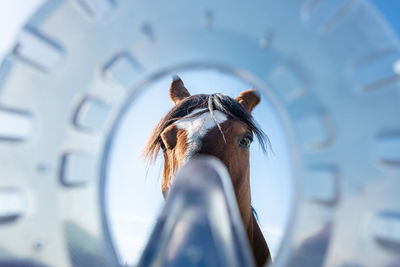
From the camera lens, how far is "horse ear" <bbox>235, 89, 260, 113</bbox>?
1.69m

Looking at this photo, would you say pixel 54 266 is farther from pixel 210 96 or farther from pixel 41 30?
pixel 210 96

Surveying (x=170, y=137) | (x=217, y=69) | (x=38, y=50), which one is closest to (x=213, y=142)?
(x=170, y=137)

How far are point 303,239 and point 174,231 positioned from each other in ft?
0.95

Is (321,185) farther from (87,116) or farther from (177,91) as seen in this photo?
Answer: (177,91)

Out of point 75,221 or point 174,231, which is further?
point 75,221

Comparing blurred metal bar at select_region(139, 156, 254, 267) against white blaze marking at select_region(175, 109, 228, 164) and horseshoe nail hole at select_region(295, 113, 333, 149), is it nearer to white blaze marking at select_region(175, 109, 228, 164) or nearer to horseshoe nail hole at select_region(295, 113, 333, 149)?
horseshoe nail hole at select_region(295, 113, 333, 149)

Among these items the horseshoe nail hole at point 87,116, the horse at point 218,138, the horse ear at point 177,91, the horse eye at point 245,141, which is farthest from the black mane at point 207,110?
the horseshoe nail hole at point 87,116

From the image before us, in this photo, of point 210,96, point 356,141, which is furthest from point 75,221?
point 210,96

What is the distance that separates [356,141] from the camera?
75 cm

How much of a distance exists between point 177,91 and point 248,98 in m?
0.39

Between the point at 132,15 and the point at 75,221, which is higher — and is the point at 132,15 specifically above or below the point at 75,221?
above

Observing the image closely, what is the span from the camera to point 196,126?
1322mm

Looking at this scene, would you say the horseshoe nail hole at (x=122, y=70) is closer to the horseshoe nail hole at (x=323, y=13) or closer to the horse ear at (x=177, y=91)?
the horseshoe nail hole at (x=323, y=13)

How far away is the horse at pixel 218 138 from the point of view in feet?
4.08
